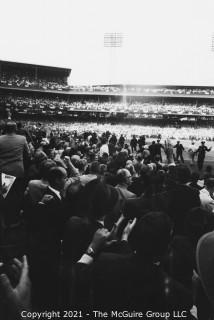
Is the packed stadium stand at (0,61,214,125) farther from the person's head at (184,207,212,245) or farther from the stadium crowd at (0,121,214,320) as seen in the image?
the person's head at (184,207,212,245)

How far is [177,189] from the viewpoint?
4.32 meters

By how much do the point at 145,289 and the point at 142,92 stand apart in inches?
2592

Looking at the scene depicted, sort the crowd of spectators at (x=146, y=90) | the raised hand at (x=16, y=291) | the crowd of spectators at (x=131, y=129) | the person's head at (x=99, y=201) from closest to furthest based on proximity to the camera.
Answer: the raised hand at (x=16, y=291), the person's head at (x=99, y=201), the crowd of spectators at (x=131, y=129), the crowd of spectators at (x=146, y=90)

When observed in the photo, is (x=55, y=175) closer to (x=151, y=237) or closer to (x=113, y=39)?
(x=151, y=237)

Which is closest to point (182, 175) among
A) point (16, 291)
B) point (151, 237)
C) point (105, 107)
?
point (151, 237)

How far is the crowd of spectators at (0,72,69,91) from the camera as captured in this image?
6454 centimetres

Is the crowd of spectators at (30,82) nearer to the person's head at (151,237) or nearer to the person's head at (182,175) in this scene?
the person's head at (182,175)

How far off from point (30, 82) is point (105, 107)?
46.3ft

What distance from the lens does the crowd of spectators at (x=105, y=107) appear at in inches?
2403

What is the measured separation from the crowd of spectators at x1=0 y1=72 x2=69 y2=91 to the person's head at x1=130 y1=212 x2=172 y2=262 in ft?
206

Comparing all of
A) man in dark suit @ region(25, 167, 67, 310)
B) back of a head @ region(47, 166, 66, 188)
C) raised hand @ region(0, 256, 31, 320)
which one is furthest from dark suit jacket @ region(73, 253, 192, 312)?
back of a head @ region(47, 166, 66, 188)

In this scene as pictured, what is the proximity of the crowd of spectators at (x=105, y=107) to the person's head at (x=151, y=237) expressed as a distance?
5722cm

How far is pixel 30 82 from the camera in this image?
68.6 m

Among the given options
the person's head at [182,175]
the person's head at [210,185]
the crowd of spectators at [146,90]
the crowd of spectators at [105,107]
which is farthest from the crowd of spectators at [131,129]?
the person's head at [182,175]
